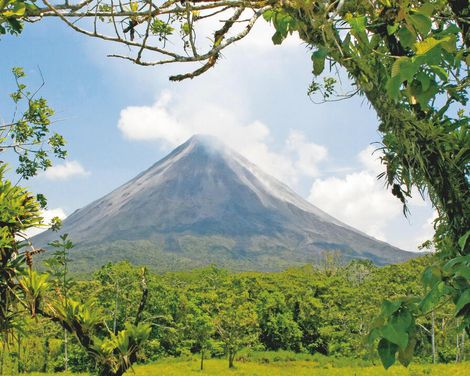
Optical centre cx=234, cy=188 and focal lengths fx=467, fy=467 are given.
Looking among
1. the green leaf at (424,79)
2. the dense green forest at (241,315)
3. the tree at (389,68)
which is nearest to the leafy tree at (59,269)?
the tree at (389,68)

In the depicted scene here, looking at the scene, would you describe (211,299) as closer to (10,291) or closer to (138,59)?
(10,291)

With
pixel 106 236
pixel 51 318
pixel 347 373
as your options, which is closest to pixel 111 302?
pixel 347 373

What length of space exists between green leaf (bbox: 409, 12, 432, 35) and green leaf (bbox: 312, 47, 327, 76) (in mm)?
280

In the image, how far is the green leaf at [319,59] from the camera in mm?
1330

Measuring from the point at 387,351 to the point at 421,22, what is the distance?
32.8 inches

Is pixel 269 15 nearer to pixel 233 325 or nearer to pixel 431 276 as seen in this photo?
pixel 431 276

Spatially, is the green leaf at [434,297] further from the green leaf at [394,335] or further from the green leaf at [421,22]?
the green leaf at [421,22]

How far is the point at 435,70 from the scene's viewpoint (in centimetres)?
107

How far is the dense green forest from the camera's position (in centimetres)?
2506

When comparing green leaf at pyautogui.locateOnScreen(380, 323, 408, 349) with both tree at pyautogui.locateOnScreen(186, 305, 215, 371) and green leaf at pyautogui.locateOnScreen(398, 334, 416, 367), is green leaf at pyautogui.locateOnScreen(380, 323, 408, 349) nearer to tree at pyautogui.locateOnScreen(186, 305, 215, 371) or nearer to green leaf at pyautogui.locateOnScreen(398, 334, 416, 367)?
green leaf at pyautogui.locateOnScreen(398, 334, 416, 367)

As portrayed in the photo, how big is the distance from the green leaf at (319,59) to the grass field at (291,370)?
1746 cm

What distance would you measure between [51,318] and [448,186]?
415cm

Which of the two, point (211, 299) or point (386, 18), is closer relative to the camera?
point (386, 18)

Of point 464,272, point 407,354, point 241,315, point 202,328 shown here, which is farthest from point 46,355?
point 464,272
